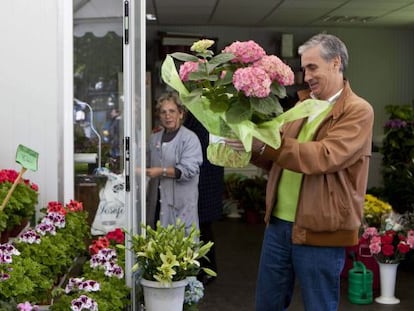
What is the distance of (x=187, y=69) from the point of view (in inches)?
87.3

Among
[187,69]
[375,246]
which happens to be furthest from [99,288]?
[375,246]

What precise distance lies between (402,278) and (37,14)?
3.84m

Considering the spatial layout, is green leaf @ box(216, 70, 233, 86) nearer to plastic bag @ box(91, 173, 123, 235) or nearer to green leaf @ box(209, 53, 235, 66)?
green leaf @ box(209, 53, 235, 66)

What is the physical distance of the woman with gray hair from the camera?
14.7ft

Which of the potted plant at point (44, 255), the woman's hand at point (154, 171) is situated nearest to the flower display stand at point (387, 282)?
the woman's hand at point (154, 171)

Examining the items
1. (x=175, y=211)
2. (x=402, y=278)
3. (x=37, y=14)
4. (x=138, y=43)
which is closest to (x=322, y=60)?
(x=138, y=43)

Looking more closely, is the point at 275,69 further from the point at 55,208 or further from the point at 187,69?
the point at 55,208

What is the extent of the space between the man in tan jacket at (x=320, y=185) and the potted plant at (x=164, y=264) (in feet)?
1.17

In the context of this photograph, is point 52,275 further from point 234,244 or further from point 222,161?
point 234,244

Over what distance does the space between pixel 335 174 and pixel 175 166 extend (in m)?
2.07

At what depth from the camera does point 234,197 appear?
891cm

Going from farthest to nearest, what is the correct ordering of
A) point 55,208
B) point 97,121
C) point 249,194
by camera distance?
point 249,194
point 97,121
point 55,208

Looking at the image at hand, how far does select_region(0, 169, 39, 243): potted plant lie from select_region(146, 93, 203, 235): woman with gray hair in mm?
1387

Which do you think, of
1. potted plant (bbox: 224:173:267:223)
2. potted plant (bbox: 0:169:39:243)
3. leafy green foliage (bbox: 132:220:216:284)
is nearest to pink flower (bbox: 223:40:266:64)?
leafy green foliage (bbox: 132:220:216:284)
